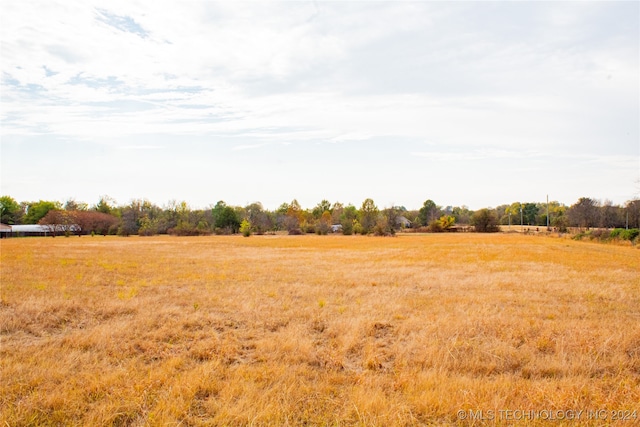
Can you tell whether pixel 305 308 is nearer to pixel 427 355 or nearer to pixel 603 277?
pixel 427 355

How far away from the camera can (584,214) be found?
93.5 m

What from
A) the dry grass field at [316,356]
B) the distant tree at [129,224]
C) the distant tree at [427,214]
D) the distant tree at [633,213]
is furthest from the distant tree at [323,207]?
the dry grass field at [316,356]

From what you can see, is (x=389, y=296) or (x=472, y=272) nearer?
(x=389, y=296)

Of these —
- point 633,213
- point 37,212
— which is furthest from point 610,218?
point 37,212

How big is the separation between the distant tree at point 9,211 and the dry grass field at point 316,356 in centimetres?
13292

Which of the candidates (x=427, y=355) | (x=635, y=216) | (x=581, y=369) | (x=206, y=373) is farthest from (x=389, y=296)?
(x=635, y=216)

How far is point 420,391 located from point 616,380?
348 centimetres

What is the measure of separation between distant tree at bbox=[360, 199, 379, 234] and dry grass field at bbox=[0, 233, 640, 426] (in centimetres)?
8189

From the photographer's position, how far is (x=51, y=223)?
8712 centimetres

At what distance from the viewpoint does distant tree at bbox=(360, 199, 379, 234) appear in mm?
97369

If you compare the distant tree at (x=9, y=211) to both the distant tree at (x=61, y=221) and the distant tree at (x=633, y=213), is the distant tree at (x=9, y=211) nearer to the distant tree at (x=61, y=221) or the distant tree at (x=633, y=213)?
the distant tree at (x=61, y=221)

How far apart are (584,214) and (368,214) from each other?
52157 millimetres

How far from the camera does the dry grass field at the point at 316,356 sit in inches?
219

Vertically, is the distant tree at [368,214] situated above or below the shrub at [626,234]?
above
